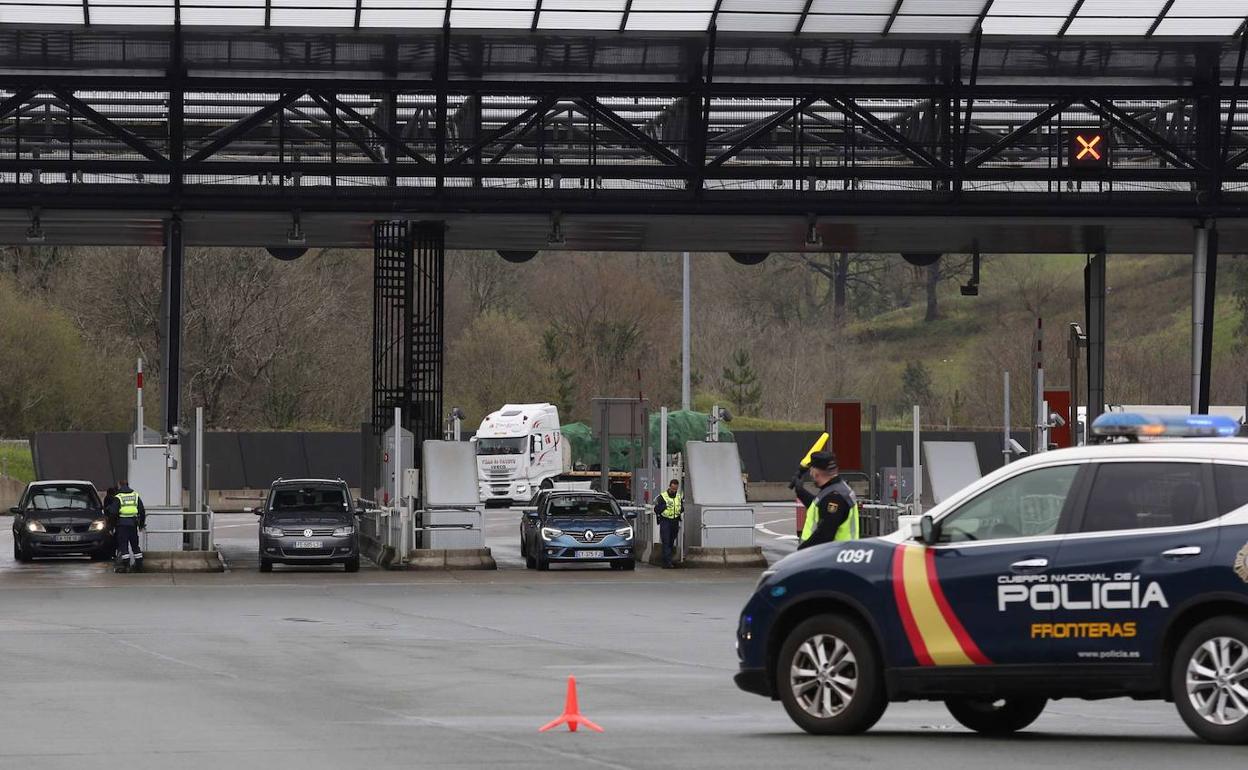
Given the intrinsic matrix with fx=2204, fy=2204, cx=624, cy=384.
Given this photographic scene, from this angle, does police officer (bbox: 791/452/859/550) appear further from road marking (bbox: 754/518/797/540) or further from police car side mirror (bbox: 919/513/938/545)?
road marking (bbox: 754/518/797/540)

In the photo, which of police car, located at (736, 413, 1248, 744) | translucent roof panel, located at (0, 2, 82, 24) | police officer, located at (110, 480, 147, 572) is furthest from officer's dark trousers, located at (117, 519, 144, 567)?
police car, located at (736, 413, 1248, 744)

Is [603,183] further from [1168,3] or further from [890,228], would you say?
[1168,3]

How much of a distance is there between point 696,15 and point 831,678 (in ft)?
74.1

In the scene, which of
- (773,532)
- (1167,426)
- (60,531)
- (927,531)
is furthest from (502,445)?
(1167,426)

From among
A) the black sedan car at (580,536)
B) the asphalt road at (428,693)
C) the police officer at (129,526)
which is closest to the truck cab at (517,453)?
the black sedan car at (580,536)

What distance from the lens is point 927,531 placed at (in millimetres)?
13211

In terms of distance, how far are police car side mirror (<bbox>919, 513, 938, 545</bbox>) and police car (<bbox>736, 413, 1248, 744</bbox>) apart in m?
0.01

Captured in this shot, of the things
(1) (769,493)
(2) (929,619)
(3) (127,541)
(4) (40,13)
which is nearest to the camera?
(2) (929,619)

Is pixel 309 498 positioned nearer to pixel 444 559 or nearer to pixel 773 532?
pixel 444 559

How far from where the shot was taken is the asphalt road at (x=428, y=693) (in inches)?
490

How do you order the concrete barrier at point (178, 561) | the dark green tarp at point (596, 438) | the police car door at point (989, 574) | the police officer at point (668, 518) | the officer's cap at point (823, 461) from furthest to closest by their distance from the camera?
1. the dark green tarp at point (596, 438)
2. the police officer at point (668, 518)
3. the concrete barrier at point (178, 561)
4. the officer's cap at point (823, 461)
5. the police car door at point (989, 574)

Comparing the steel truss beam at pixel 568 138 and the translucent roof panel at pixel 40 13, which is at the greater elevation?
the translucent roof panel at pixel 40 13

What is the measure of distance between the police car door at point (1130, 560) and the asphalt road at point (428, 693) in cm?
65

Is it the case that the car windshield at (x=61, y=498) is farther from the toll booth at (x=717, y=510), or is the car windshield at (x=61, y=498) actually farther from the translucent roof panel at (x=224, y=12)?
the toll booth at (x=717, y=510)
